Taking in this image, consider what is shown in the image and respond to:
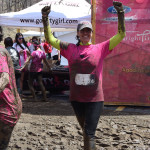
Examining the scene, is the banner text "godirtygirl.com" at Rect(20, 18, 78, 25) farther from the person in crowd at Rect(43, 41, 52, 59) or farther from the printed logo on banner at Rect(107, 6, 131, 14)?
the person in crowd at Rect(43, 41, 52, 59)

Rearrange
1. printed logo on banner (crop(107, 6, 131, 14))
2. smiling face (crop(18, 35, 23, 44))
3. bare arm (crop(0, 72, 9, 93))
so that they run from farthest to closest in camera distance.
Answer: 1. smiling face (crop(18, 35, 23, 44))
2. printed logo on banner (crop(107, 6, 131, 14))
3. bare arm (crop(0, 72, 9, 93))

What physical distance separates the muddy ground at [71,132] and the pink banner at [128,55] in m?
0.66

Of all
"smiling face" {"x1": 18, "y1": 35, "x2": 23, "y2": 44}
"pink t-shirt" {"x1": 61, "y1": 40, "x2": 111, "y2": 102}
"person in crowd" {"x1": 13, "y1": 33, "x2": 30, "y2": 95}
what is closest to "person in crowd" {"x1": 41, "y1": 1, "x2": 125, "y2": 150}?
"pink t-shirt" {"x1": 61, "y1": 40, "x2": 111, "y2": 102}

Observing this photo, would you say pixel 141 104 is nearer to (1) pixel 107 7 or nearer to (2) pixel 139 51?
(2) pixel 139 51

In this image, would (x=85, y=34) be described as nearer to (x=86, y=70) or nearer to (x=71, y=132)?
(x=86, y=70)

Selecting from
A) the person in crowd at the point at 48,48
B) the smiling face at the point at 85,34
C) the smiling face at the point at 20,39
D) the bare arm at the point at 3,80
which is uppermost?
the smiling face at the point at 85,34

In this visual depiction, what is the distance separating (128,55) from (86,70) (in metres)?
4.42

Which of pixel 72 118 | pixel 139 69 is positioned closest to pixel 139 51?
pixel 139 69

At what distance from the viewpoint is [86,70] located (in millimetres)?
3779

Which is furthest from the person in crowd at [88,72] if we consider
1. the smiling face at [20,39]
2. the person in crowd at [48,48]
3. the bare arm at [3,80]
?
the person in crowd at [48,48]

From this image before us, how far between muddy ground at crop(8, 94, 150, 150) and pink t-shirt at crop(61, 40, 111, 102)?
4.69 feet

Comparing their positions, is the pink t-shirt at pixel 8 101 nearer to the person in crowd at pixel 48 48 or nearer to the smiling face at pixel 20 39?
the smiling face at pixel 20 39

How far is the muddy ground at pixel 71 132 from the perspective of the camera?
5.00m

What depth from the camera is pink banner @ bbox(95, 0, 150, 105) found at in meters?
7.80
